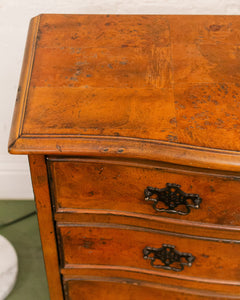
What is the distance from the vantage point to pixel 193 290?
3.38ft

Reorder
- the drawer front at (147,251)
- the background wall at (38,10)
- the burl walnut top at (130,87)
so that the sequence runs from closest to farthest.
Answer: the burl walnut top at (130,87), the drawer front at (147,251), the background wall at (38,10)

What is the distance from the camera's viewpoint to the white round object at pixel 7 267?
1382 millimetres

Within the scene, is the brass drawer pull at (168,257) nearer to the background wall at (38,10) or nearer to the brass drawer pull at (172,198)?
the brass drawer pull at (172,198)

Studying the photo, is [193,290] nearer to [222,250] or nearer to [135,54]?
[222,250]

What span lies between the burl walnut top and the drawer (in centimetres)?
7

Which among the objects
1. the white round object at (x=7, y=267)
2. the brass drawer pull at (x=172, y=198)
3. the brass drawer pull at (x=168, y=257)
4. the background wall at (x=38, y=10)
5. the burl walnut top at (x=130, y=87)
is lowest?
the white round object at (x=7, y=267)

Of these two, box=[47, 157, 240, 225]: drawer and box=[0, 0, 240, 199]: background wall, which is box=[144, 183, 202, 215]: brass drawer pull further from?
box=[0, 0, 240, 199]: background wall

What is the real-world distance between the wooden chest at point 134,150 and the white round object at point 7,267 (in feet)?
1.21

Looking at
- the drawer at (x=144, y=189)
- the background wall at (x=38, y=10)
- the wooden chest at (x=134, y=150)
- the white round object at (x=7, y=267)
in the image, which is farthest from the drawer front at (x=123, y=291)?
the background wall at (x=38, y=10)

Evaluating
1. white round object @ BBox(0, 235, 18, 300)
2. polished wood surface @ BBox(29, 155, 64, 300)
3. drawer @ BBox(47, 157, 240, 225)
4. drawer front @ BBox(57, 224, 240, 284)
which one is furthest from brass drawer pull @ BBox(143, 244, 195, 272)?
white round object @ BBox(0, 235, 18, 300)

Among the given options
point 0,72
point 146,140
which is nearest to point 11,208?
point 0,72

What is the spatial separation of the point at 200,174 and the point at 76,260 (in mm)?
403

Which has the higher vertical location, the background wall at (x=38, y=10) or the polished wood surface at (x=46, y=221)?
the background wall at (x=38, y=10)

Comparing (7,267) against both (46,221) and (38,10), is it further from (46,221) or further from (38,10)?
(38,10)
